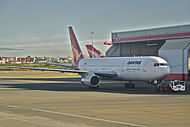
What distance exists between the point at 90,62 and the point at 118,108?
86.8 ft

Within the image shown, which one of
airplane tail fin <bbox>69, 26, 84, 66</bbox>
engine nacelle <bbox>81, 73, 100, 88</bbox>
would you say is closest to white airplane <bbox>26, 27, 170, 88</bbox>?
engine nacelle <bbox>81, 73, 100, 88</bbox>

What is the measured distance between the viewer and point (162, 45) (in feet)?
178

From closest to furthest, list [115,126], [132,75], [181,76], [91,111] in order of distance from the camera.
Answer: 1. [115,126]
2. [91,111]
3. [132,75]
4. [181,76]

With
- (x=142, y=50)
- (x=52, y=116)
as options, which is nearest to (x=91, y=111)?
(x=52, y=116)

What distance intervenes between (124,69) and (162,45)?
14713mm

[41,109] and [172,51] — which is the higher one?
[172,51]

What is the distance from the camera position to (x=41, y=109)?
21016 millimetres

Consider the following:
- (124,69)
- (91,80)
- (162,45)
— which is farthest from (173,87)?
(162,45)

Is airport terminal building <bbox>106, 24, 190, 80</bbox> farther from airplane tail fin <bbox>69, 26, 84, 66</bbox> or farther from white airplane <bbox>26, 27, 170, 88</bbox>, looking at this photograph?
airplane tail fin <bbox>69, 26, 84, 66</bbox>

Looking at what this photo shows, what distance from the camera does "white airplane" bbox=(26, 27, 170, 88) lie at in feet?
124

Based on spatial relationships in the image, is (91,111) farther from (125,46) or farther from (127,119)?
(125,46)

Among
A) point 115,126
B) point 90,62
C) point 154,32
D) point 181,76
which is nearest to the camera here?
point 115,126

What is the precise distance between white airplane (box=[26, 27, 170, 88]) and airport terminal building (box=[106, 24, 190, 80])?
3.48 m

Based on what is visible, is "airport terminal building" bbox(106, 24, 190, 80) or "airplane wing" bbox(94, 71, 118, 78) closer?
"airplane wing" bbox(94, 71, 118, 78)
